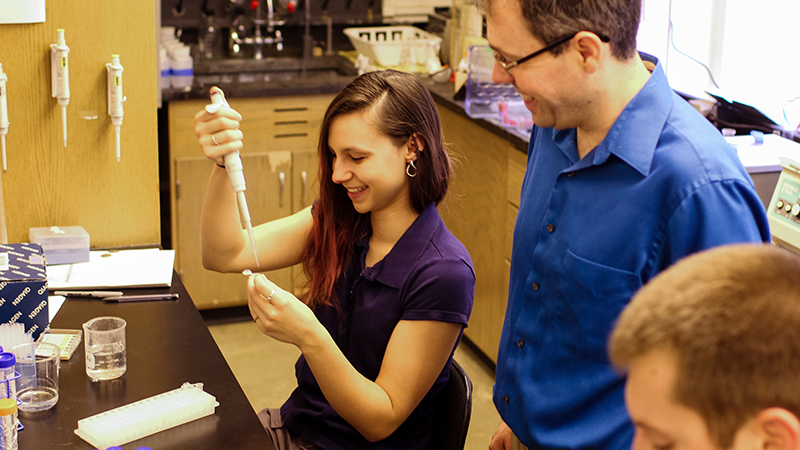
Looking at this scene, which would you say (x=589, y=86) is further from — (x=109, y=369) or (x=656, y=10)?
(x=656, y=10)

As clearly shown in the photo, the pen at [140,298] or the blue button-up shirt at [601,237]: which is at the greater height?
the blue button-up shirt at [601,237]

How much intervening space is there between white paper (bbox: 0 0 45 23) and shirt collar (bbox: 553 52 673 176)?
4.58ft

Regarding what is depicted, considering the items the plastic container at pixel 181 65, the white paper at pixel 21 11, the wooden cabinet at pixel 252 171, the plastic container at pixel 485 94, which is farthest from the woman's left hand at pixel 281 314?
the plastic container at pixel 181 65

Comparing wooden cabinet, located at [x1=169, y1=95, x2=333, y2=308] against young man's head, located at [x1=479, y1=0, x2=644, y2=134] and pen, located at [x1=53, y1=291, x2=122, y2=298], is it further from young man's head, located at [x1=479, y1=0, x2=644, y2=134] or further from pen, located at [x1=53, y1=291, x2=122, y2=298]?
young man's head, located at [x1=479, y1=0, x2=644, y2=134]

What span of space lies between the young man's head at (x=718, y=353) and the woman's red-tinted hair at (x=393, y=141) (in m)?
0.95

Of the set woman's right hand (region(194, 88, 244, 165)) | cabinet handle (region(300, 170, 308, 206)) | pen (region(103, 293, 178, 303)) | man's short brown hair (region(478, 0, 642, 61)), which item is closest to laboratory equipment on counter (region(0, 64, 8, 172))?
pen (region(103, 293, 178, 303))

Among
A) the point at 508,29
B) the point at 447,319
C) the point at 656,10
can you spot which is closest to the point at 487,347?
the point at 656,10

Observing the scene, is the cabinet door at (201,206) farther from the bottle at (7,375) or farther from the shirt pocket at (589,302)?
the shirt pocket at (589,302)

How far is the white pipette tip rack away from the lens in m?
1.31

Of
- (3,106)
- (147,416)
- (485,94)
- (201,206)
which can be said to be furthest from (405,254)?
(201,206)

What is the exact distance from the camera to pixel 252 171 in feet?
11.7

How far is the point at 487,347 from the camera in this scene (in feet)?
10.8

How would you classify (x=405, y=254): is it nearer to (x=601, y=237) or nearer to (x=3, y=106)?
(x=601, y=237)

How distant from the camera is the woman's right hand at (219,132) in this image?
1537mm
